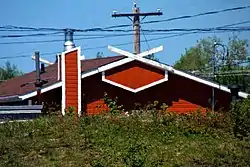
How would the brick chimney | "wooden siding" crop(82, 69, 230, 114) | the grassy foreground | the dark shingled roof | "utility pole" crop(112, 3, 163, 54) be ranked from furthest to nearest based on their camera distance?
"utility pole" crop(112, 3, 163, 54)
the dark shingled roof
"wooden siding" crop(82, 69, 230, 114)
the brick chimney
the grassy foreground

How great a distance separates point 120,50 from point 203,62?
45.8m

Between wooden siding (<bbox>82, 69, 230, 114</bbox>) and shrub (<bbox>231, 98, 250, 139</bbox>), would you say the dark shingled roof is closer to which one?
wooden siding (<bbox>82, 69, 230, 114</bbox>)

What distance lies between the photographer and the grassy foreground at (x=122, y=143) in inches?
429

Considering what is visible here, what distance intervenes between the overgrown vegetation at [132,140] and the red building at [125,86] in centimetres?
871

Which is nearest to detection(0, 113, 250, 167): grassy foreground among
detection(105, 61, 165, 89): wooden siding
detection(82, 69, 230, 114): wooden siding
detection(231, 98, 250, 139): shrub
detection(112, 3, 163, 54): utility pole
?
detection(231, 98, 250, 139): shrub

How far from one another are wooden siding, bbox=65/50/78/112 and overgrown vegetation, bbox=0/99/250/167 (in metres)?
8.61

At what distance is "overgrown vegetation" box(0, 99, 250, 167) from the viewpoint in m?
10.9

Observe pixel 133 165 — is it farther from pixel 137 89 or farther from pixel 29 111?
pixel 137 89

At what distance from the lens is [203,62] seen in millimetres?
70062

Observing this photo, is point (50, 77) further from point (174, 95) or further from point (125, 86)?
point (174, 95)

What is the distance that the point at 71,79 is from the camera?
24.5m

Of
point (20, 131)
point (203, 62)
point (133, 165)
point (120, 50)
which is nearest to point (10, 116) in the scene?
point (20, 131)

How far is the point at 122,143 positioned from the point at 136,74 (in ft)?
48.0

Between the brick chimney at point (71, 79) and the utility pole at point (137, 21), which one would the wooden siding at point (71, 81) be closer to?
the brick chimney at point (71, 79)
